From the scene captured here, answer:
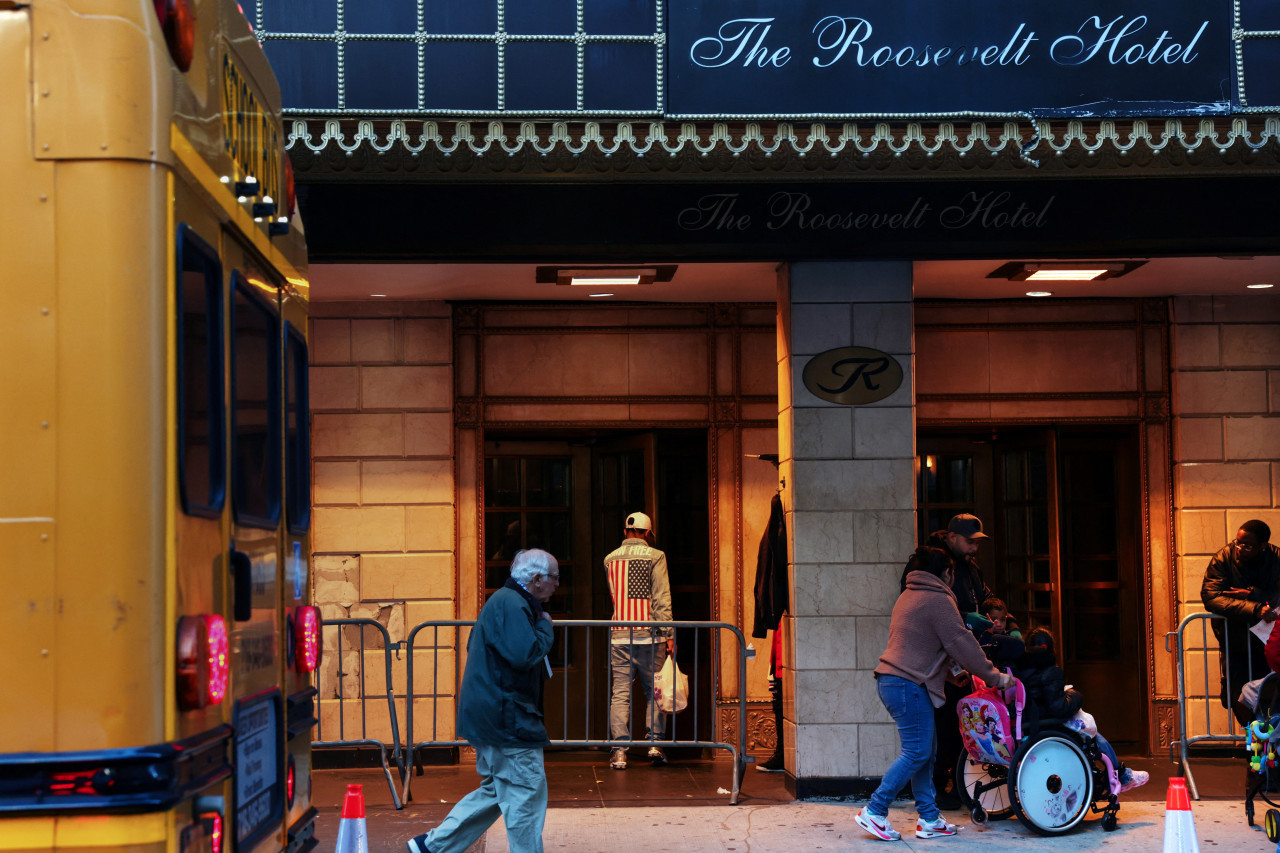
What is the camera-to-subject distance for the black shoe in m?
8.46

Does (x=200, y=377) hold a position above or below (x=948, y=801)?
above

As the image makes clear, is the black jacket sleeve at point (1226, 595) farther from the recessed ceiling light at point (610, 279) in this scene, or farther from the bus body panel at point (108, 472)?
the bus body panel at point (108, 472)

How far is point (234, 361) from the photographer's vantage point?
401 cm

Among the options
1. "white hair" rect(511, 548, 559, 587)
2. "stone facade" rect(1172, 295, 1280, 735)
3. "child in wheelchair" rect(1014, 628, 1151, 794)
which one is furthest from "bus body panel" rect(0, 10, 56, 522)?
"stone facade" rect(1172, 295, 1280, 735)

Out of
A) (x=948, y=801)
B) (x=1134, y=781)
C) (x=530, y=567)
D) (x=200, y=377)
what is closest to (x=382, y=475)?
(x=530, y=567)

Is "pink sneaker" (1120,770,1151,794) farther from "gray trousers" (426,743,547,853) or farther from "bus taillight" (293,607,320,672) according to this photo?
"bus taillight" (293,607,320,672)

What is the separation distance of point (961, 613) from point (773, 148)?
3.14 metres

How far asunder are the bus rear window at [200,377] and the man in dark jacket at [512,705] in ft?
8.03

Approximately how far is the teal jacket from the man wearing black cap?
10.7ft

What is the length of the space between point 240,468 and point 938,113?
17.8 ft

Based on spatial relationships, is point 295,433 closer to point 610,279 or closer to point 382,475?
point 610,279

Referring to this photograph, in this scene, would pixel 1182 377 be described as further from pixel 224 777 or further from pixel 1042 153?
pixel 224 777

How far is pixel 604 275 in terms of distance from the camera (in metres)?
9.66

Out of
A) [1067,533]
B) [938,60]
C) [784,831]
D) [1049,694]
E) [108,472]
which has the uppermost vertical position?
[938,60]
